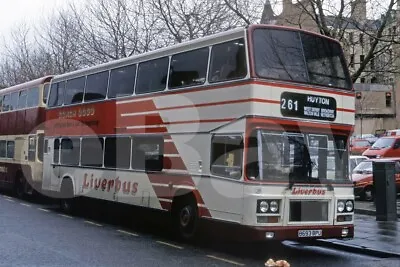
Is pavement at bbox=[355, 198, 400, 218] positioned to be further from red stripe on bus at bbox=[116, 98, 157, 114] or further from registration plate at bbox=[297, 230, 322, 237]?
red stripe on bus at bbox=[116, 98, 157, 114]

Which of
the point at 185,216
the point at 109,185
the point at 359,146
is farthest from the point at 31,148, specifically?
the point at 359,146

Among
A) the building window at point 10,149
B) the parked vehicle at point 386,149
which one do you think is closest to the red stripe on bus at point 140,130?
the building window at point 10,149

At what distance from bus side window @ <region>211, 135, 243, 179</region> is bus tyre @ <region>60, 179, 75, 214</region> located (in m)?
7.48

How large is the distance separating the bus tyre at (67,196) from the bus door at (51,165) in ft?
1.32

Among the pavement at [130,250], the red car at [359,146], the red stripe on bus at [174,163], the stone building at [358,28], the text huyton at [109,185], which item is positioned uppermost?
the stone building at [358,28]

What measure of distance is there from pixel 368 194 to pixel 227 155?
12.0 m

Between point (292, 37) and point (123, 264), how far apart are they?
540 centimetres

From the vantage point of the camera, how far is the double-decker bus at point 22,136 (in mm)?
20750

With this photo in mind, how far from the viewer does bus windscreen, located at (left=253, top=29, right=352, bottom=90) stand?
10859mm

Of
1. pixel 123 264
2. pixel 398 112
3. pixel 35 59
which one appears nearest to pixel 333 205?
pixel 123 264

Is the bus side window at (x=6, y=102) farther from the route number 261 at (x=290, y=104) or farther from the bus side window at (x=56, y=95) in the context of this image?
the route number 261 at (x=290, y=104)

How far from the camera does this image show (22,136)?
22234 mm

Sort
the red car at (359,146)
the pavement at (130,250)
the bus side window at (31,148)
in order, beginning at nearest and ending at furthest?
the pavement at (130,250) < the bus side window at (31,148) < the red car at (359,146)

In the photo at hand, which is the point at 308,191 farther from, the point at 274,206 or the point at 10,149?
the point at 10,149
